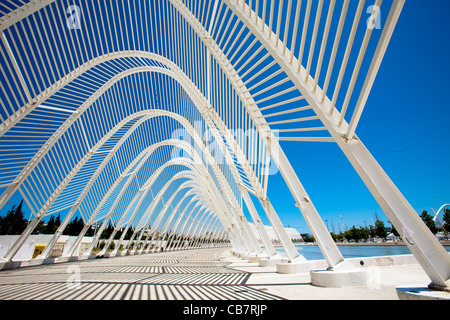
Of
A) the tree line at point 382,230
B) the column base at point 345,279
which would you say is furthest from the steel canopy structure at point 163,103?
the tree line at point 382,230

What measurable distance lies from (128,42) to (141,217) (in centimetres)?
2398

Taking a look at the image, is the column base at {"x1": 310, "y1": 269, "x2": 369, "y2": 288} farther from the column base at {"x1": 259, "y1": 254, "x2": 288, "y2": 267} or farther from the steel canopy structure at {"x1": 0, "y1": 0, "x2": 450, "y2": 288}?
the column base at {"x1": 259, "y1": 254, "x2": 288, "y2": 267}

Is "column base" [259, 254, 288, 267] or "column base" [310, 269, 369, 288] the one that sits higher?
"column base" [259, 254, 288, 267]

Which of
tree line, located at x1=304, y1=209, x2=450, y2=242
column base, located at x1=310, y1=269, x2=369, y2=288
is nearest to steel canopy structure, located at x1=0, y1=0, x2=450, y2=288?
column base, located at x1=310, y1=269, x2=369, y2=288

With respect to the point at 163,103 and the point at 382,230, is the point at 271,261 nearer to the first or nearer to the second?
the point at 163,103

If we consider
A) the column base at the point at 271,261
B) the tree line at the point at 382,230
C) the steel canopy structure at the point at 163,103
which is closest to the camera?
the steel canopy structure at the point at 163,103

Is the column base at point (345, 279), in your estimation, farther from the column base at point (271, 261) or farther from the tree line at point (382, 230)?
the tree line at point (382, 230)

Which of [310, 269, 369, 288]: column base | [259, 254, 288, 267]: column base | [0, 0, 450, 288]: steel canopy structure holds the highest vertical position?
[0, 0, 450, 288]: steel canopy structure

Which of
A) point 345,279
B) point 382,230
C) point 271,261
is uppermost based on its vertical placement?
point 382,230

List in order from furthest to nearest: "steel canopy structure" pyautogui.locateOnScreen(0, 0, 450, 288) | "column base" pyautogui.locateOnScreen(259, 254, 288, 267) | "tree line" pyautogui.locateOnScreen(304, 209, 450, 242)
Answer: "tree line" pyautogui.locateOnScreen(304, 209, 450, 242) → "column base" pyautogui.locateOnScreen(259, 254, 288, 267) → "steel canopy structure" pyautogui.locateOnScreen(0, 0, 450, 288)

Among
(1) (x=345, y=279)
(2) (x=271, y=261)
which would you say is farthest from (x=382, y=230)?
(1) (x=345, y=279)

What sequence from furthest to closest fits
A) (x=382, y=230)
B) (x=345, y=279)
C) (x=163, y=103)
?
(x=382, y=230) → (x=163, y=103) → (x=345, y=279)

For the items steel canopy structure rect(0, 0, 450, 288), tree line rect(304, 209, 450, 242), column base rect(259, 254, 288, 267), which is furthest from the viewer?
tree line rect(304, 209, 450, 242)

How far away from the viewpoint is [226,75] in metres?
8.18
